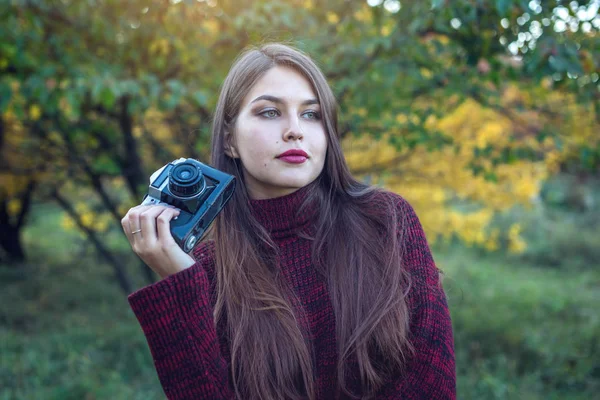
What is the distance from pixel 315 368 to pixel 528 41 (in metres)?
2.00

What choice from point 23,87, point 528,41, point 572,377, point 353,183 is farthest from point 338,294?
point 572,377

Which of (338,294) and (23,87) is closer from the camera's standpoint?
(338,294)

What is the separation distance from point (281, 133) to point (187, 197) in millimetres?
314

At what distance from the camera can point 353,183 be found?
1.73m

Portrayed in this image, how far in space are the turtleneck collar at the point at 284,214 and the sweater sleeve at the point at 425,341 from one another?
297 millimetres

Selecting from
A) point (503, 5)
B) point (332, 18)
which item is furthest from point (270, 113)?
point (332, 18)

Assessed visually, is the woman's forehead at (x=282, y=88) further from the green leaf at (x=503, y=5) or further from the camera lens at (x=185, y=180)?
the green leaf at (x=503, y=5)

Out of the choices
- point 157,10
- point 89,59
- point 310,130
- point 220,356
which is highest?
point 157,10

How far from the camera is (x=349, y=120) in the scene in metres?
3.53

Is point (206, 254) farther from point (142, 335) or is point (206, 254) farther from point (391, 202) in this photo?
point (142, 335)

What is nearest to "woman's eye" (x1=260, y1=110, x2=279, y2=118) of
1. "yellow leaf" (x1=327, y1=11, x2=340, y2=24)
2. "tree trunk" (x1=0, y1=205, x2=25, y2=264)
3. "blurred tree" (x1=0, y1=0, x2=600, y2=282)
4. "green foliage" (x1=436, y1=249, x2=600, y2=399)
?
"blurred tree" (x1=0, y1=0, x2=600, y2=282)

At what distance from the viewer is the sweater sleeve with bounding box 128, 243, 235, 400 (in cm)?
132

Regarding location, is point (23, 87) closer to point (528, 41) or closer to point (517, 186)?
point (528, 41)

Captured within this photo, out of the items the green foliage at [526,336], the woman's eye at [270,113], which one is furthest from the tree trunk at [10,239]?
the woman's eye at [270,113]
